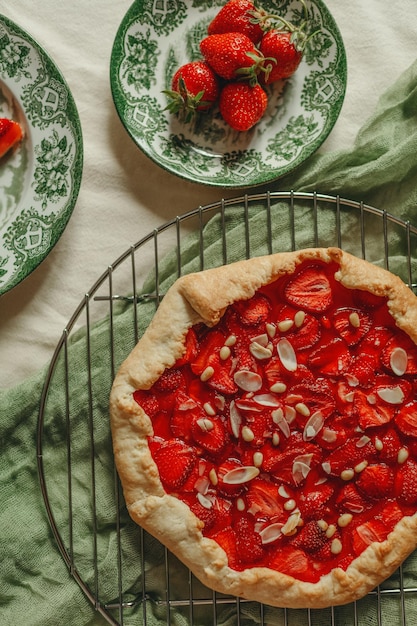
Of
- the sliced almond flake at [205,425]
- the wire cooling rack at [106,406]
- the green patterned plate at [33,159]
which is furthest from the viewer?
the green patterned plate at [33,159]

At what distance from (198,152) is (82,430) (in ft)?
3.63

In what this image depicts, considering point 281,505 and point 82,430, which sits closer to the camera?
point 281,505

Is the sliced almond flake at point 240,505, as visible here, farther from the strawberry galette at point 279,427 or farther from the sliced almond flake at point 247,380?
the sliced almond flake at point 247,380

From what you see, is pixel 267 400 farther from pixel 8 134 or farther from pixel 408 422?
pixel 8 134

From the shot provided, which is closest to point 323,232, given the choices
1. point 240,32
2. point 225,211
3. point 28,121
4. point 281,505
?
point 225,211

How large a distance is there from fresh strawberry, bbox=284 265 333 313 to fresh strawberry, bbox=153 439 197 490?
61cm

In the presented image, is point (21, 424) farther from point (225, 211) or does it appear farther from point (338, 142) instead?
point (338, 142)

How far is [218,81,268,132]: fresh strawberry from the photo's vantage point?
2.84 meters

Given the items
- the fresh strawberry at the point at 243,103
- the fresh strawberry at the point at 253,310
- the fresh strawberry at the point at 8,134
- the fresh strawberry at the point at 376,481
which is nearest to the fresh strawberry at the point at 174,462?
the fresh strawberry at the point at 253,310

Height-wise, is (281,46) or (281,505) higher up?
(281,46)

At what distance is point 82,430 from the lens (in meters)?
2.86

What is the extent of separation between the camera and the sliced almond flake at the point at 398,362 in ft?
8.73

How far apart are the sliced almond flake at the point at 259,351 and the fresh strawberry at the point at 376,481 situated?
19.9 inches

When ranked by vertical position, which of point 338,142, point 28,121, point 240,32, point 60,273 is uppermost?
point 240,32
